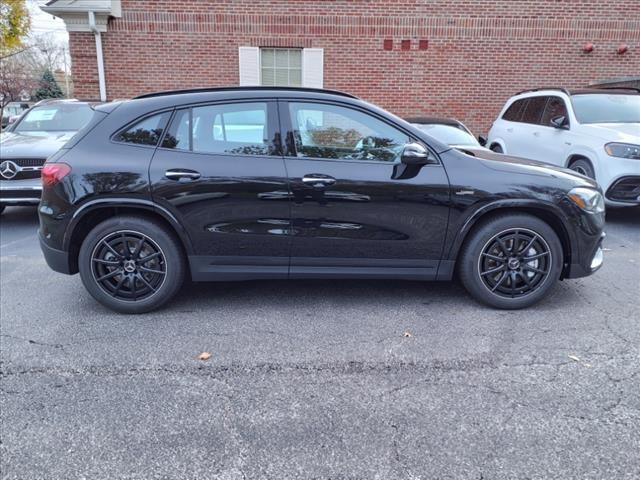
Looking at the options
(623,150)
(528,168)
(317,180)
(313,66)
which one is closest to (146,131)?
(317,180)

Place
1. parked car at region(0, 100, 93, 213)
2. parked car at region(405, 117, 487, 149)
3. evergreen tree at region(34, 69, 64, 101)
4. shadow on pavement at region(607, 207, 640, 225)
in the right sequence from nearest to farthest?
parked car at region(0, 100, 93, 213) → shadow on pavement at region(607, 207, 640, 225) → parked car at region(405, 117, 487, 149) → evergreen tree at region(34, 69, 64, 101)

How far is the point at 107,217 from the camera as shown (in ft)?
12.2

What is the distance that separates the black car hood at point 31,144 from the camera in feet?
20.6

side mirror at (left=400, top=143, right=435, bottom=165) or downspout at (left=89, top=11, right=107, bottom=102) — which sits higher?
downspout at (left=89, top=11, right=107, bottom=102)

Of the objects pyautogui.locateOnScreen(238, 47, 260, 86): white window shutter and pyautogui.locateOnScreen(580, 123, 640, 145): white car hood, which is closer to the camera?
pyautogui.locateOnScreen(580, 123, 640, 145): white car hood

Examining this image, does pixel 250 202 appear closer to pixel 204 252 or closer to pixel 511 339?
pixel 204 252

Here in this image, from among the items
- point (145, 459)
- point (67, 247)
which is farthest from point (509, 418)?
point (67, 247)

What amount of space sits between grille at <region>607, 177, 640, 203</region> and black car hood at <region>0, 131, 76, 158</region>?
732 centimetres

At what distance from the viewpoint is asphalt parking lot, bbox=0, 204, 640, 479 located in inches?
87.0

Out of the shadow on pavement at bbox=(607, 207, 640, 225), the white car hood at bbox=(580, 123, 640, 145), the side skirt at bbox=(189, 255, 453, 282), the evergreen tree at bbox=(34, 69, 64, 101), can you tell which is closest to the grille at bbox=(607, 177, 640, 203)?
the white car hood at bbox=(580, 123, 640, 145)

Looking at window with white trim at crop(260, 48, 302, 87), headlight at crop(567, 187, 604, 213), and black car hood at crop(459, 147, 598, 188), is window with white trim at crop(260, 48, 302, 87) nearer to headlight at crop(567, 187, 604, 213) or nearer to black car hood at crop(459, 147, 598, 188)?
black car hood at crop(459, 147, 598, 188)

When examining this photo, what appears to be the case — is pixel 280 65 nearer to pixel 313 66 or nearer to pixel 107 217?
pixel 313 66

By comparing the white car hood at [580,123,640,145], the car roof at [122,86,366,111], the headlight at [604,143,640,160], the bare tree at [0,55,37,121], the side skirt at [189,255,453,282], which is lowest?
the side skirt at [189,255,453,282]

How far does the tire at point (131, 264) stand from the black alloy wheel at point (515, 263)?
7.92ft
